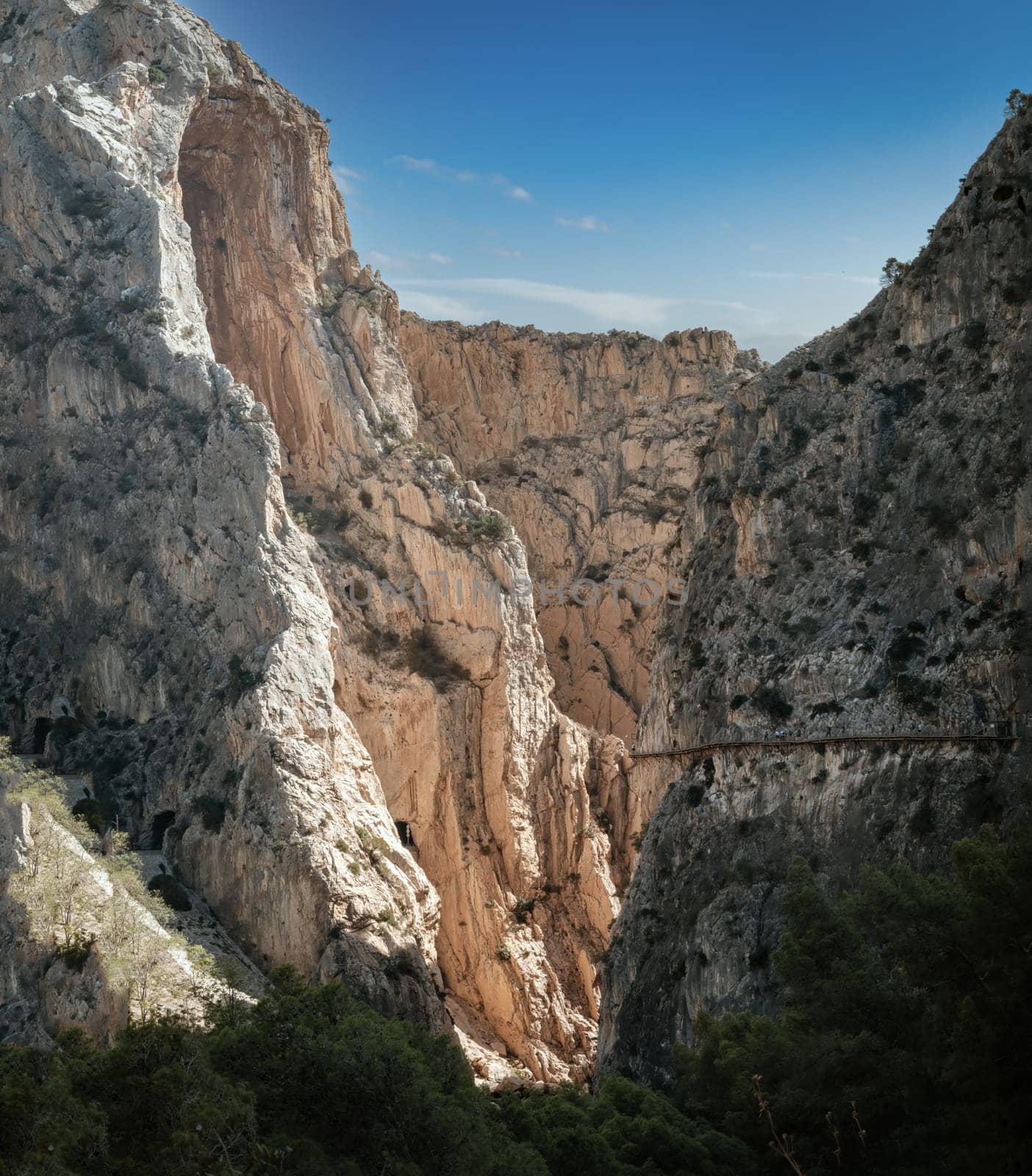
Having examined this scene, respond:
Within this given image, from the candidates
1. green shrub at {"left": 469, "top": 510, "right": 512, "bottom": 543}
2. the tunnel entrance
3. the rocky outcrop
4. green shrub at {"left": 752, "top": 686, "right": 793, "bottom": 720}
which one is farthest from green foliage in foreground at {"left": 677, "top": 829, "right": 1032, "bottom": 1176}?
green shrub at {"left": 469, "top": 510, "right": 512, "bottom": 543}

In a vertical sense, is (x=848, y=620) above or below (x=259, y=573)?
above

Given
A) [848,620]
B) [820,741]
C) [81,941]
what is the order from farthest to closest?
[81,941] → [848,620] → [820,741]

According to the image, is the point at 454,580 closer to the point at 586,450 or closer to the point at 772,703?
the point at 586,450

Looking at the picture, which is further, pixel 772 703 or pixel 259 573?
pixel 259 573

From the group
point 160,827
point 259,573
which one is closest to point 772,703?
point 259,573

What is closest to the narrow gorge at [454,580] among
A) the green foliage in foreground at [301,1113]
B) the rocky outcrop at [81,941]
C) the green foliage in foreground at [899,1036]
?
the rocky outcrop at [81,941]

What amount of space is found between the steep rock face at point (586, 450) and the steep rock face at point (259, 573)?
7.99 m

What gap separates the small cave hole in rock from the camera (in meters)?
73.9

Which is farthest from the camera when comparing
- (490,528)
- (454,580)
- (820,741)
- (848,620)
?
(490,528)

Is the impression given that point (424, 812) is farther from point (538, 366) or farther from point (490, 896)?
point (538, 366)

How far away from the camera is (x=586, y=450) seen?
4225 inches

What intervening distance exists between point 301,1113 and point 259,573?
1665 inches

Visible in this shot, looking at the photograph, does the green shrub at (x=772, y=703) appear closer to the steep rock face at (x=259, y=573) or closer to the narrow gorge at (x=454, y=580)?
the narrow gorge at (x=454, y=580)

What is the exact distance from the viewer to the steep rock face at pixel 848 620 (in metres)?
54.7
